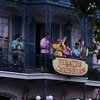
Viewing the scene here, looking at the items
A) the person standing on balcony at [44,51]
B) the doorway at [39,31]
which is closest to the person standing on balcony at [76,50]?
the doorway at [39,31]

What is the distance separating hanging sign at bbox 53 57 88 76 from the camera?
28.2m

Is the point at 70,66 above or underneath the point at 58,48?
underneath

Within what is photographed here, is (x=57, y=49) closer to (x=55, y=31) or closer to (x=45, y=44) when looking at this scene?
(x=45, y=44)

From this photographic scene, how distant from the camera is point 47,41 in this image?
28188 mm

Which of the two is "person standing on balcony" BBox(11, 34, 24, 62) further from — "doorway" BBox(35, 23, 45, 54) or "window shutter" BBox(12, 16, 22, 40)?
"doorway" BBox(35, 23, 45, 54)

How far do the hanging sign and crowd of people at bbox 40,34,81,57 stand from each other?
47 cm

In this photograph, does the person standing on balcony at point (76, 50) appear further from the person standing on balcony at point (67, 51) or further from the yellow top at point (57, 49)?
the yellow top at point (57, 49)

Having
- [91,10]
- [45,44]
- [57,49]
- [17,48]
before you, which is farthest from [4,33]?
[91,10]

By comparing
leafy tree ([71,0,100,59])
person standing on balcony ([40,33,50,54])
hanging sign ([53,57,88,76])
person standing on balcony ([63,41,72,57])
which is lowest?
hanging sign ([53,57,88,76])

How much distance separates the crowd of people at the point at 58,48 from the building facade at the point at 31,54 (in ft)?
1.31

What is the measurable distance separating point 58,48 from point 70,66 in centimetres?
103

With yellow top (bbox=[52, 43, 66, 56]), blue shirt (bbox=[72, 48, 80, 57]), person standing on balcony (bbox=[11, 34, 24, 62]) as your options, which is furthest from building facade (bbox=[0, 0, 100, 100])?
blue shirt (bbox=[72, 48, 80, 57])

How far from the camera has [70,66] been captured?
28641mm


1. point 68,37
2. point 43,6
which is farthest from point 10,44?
point 68,37
